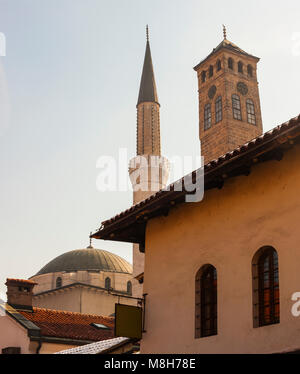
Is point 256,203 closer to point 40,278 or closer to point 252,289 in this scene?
point 252,289

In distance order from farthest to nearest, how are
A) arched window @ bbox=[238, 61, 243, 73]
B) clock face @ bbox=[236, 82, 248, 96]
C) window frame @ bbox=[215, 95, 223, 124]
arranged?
arched window @ bbox=[238, 61, 243, 73] → clock face @ bbox=[236, 82, 248, 96] → window frame @ bbox=[215, 95, 223, 124]

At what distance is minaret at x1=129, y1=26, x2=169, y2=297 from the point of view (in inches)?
1375

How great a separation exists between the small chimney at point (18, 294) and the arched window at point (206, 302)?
13.8 meters

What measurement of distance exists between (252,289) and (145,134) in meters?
27.7

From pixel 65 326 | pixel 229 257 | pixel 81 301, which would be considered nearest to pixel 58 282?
pixel 81 301

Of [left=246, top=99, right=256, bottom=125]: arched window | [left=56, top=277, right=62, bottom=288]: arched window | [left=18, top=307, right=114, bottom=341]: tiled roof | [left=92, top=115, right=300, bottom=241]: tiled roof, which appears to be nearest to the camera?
[left=92, top=115, right=300, bottom=241]: tiled roof

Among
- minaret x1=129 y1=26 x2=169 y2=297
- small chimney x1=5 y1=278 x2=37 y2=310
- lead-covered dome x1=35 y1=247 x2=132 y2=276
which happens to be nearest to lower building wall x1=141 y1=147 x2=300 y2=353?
small chimney x1=5 y1=278 x2=37 y2=310

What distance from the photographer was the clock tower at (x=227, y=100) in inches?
1238

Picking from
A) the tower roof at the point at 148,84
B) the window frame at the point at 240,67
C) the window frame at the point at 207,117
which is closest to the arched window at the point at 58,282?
the tower roof at the point at 148,84

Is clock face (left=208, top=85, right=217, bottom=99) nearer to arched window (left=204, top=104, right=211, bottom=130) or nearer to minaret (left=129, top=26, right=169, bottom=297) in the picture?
arched window (left=204, top=104, right=211, bottom=130)

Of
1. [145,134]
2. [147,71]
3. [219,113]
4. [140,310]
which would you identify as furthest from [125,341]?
[147,71]

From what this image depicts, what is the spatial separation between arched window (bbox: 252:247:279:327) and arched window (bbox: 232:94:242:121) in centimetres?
2309

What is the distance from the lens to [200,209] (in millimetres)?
10758

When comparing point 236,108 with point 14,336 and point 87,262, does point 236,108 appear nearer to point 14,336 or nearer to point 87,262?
point 87,262
